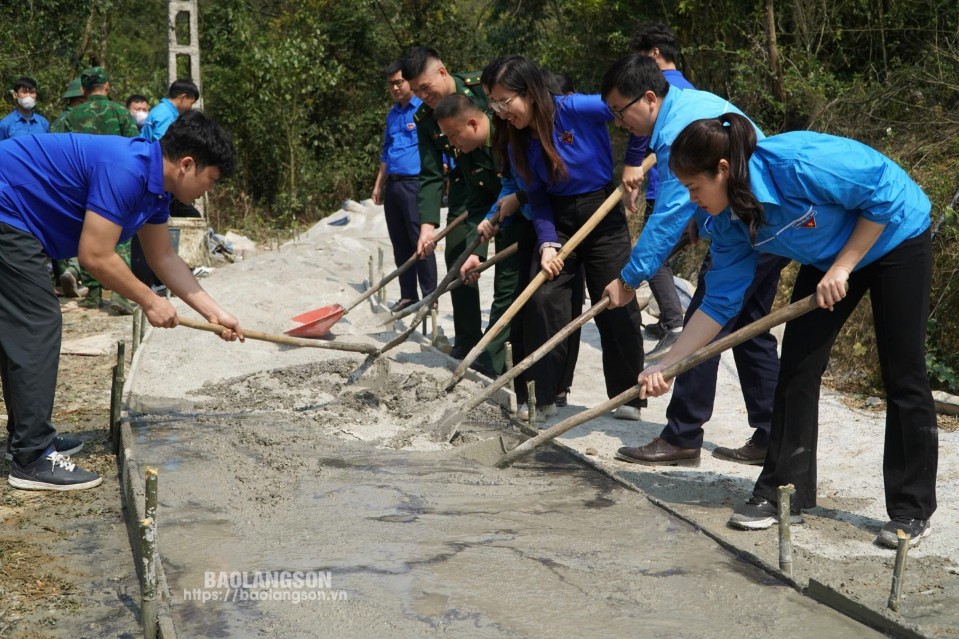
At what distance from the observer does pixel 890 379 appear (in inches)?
130

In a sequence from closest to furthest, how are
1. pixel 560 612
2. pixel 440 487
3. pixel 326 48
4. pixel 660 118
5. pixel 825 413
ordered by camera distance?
→ 1. pixel 560 612
2. pixel 440 487
3. pixel 660 118
4. pixel 825 413
5. pixel 326 48

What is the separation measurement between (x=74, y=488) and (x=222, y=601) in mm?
1546

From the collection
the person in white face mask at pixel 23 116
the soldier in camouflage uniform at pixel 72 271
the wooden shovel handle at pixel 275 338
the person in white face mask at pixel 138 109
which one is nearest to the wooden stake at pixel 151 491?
the wooden shovel handle at pixel 275 338

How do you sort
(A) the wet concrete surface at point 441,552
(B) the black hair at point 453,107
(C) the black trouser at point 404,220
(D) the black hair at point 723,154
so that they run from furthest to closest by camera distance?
(C) the black trouser at point 404,220
(B) the black hair at point 453,107
(D) the black hair at point 723,154
(A) the wet concrete surface at point 441,552

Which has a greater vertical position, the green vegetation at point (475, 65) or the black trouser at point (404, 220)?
the green vegetation at point (475, 65)

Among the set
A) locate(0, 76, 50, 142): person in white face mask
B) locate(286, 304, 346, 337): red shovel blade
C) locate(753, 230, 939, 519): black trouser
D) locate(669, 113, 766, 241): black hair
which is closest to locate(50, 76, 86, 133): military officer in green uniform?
locate(0, 76, 50, 142): person in white face mask

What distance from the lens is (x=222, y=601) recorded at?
254cm

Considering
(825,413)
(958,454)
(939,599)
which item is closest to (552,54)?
(825,413)

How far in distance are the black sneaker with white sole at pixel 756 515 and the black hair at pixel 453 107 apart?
254 centimetres

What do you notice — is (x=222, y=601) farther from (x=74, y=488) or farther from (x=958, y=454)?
(x=958, y=454)

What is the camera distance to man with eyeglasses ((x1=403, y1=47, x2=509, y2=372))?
5473 mm

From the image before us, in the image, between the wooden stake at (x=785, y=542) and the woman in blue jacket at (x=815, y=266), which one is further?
the woman in blue jacket at (x=815, y=266)

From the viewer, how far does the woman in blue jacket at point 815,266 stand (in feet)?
10.1

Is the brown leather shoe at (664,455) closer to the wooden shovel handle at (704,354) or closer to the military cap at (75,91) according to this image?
the wooden shovel handle at (704,354)
